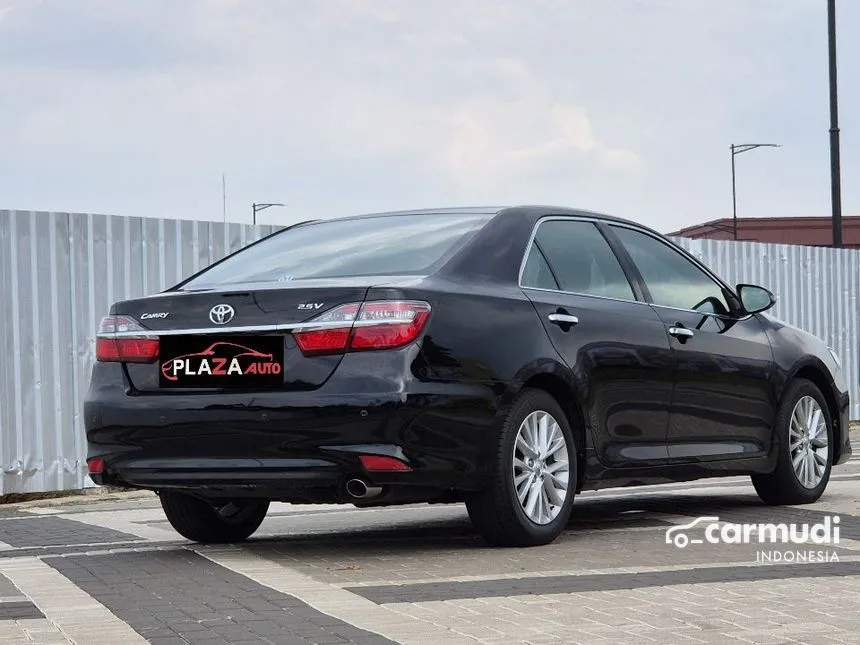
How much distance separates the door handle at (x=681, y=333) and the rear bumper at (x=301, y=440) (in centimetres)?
175

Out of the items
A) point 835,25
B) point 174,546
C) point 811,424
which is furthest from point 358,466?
point 835,25

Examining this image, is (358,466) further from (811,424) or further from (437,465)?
(811,424)

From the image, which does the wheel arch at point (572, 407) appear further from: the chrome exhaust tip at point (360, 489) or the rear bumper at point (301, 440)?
the chrome exhaust tip at point (360, 489)

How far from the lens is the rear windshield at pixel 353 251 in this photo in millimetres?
7691

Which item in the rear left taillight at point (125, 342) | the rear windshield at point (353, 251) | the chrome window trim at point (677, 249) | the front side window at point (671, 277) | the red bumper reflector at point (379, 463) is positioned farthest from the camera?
the chrome window trim at point (677, 249)

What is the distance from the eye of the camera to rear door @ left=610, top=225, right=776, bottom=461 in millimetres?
8766

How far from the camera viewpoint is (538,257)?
26.7 feet

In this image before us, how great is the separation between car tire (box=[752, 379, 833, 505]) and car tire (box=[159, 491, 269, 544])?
9.66 feet

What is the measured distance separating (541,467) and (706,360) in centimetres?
166

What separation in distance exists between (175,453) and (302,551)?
2.93 feet

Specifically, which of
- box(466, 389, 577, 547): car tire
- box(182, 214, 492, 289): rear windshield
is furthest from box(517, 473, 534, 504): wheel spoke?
box(182, 214, 492, 289): rear windshield

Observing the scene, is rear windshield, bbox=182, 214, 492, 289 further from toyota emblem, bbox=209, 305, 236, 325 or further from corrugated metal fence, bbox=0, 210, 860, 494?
corrugated metal fence, bbox=0, 210, 860, 494

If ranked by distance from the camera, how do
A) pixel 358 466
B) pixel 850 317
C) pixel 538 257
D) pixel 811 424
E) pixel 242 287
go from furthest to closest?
pixel 850 317 → pixel 811 424 → pixel 538 257 → pixel 242 287 → pixel 358 466

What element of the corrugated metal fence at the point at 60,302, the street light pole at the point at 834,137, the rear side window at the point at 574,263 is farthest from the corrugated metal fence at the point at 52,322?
the street light pole at the point at 834,137
